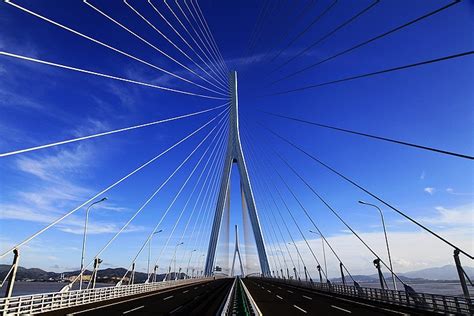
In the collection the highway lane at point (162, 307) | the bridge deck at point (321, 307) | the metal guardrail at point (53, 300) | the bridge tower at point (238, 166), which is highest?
the bridge tower at point (238, 166)

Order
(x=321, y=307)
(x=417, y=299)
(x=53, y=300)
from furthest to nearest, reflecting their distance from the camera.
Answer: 1. (x=417, y=299)
2. (x=53, y=300)
3. (x=321, y=307)

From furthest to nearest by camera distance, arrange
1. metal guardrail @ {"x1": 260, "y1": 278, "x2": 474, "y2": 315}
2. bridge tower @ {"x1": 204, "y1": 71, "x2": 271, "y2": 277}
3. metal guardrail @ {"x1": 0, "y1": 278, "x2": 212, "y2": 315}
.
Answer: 1. bridge tower @ {"x1": 204, "y1": 71, "x2": 271, "y2": 277}
2. metal guardrail @ {"x1": 260, "y1": 278, "x2": 474, "y2": 315}
3. metal guardrail @ {"x1": 0, "y1": 278, "x2": 212, "y2": 315}

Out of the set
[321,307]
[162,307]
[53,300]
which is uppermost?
[53,300]

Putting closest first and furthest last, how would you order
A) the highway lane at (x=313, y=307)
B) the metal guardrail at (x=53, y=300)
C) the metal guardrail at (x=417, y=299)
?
1. the metal guardrail at (x=53, y=300)
2. the metal guardrail at (x=417, y=299)
3. the highway lane at (x=313, y=307)

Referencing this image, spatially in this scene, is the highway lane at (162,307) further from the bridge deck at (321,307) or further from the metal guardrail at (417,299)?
the metal guardrail at (417,299)

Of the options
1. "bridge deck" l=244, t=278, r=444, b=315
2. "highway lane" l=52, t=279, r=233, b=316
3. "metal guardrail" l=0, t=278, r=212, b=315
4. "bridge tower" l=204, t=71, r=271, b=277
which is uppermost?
"bridge tower" l=204, t=71, r=271, b=277

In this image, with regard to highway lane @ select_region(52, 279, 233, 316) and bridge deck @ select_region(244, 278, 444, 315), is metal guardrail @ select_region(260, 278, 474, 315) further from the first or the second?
highway lane @ select_region(52, 279, 233, 316)

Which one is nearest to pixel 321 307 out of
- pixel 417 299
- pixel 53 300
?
pixel 417 299

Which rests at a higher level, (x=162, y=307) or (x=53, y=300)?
(x=53, y=300)

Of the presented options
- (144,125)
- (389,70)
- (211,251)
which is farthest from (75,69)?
(211,251)

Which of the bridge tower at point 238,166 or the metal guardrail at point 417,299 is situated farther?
the bridge tower at point 238,166

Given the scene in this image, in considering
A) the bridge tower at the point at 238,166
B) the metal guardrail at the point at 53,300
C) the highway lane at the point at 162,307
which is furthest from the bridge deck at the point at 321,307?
the bridge tower at the point at 238,166

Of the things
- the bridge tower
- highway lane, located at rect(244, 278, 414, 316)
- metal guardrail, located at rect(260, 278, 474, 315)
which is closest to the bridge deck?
highway lane, located at rect(244, 278, 414, 316)

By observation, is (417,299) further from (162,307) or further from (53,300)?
(53,300)
